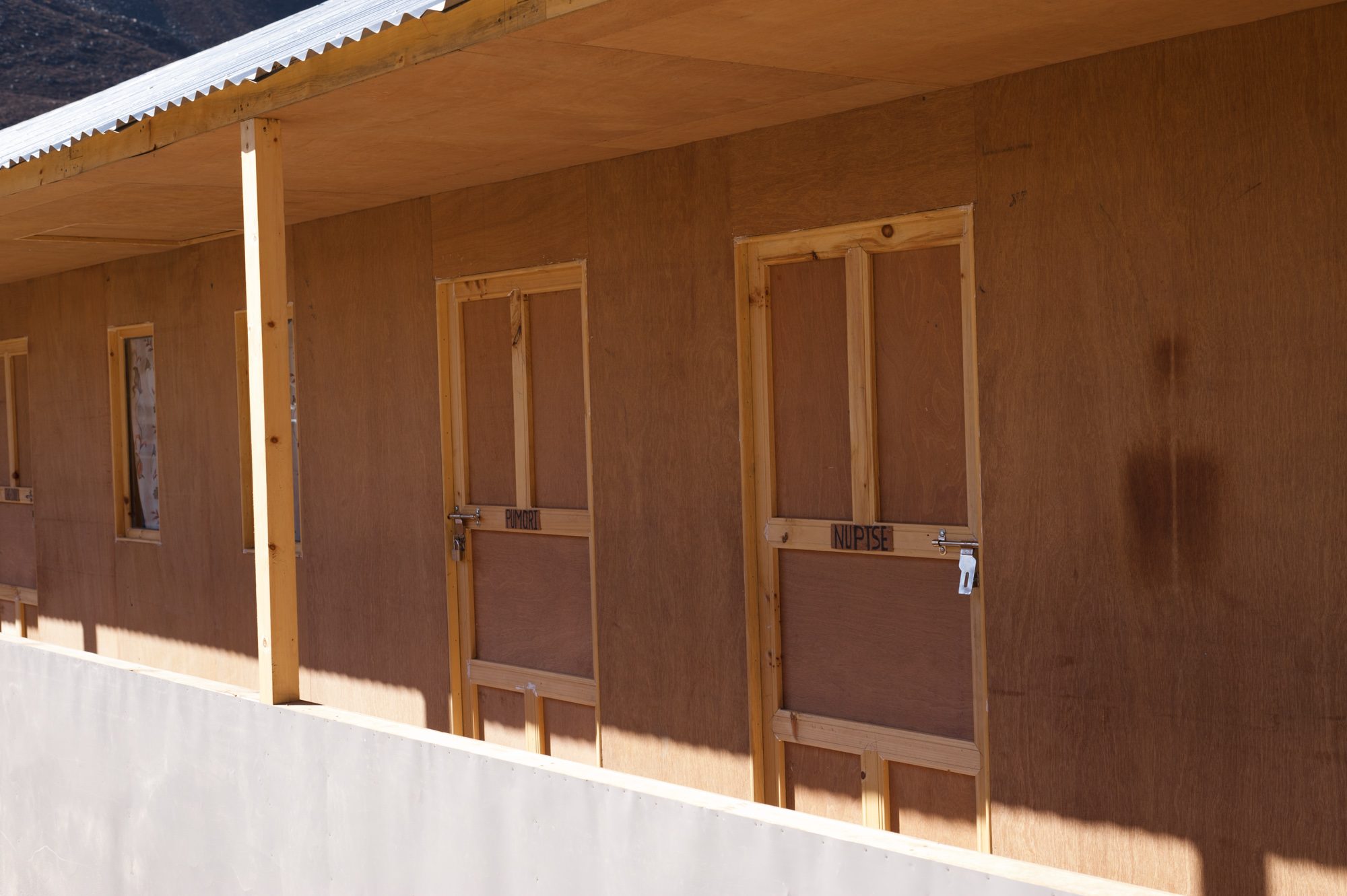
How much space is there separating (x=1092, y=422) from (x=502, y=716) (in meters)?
3.09

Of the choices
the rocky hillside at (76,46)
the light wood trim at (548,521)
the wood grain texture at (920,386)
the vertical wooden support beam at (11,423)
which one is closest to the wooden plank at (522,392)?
the light wood trim at (548,521)

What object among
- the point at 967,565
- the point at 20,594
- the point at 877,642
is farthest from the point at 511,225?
the point at 20,594

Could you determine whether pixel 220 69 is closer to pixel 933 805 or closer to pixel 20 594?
pixel 933 805

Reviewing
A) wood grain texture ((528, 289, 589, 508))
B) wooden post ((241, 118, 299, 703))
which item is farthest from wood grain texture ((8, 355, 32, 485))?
wooden post ((241, 118, 299, 703))

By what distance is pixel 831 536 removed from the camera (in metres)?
4.63

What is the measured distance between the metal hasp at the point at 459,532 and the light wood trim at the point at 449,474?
0.02 metres

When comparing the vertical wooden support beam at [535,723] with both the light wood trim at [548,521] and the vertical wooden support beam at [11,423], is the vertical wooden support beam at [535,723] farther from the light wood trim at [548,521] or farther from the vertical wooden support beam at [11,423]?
the vertical wooden support beam at [11,423]

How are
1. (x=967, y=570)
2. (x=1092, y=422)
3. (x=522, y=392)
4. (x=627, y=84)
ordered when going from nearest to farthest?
1. (x=1092, y=422)
2. (x=627, y=84)
3. (x=967, y=570)
4. (x=522, y=392)

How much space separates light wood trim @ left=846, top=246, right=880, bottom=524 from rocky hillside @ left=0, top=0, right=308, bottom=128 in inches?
976

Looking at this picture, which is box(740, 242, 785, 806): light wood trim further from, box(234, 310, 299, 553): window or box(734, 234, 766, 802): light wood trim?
box(234, 310, 299, 553): window

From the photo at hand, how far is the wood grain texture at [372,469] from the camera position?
614 cm

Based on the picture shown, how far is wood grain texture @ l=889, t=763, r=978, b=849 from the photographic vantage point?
4309 mm

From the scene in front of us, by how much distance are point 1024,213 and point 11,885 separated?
4.66 meters

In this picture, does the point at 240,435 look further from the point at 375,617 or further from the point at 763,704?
the point at 763,704
